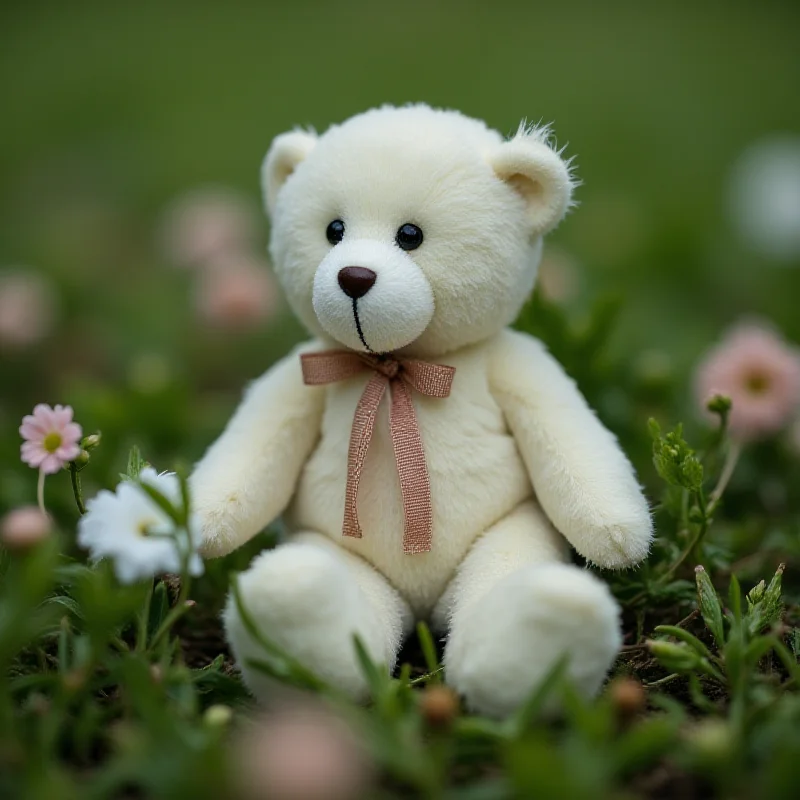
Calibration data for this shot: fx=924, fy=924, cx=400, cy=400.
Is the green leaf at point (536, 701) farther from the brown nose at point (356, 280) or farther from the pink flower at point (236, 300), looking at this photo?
the pink flower at point (236, 300)

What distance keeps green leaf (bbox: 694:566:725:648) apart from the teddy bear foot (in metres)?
0.19

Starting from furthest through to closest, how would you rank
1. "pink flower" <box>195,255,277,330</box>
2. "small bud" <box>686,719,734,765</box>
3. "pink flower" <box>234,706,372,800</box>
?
"pink flower" <box>195,255,277,330</box>, "small bud" <box>686,719,734,765</box>, "pink flower" <box>234,706,372,800</box>

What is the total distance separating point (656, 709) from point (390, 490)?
0.43 m

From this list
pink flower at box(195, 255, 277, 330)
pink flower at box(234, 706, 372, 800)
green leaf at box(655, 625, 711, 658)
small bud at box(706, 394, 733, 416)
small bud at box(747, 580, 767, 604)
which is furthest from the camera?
pink flower at box(195, 255, 277, 330)

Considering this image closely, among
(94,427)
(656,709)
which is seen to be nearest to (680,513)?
(656,709)

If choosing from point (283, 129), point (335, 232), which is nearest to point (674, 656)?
point (335, 232)

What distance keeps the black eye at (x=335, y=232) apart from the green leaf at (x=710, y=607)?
0.65m

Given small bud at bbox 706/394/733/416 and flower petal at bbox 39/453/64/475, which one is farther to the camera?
small bud at bbox 706/394/733/416

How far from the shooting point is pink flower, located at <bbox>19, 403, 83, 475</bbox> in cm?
116

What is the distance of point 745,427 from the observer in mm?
1716

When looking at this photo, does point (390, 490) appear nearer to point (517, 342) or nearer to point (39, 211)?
point (517, 342)

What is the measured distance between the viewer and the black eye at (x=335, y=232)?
125cm

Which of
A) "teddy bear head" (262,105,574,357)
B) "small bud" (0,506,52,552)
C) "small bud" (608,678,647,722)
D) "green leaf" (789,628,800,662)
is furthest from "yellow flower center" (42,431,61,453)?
"green leaf" (789,628,800,662)

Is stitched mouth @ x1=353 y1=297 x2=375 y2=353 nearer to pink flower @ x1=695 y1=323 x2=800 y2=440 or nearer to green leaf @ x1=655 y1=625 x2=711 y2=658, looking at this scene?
green leaf @ x1=655 y1=625 x2=711 y2=658
